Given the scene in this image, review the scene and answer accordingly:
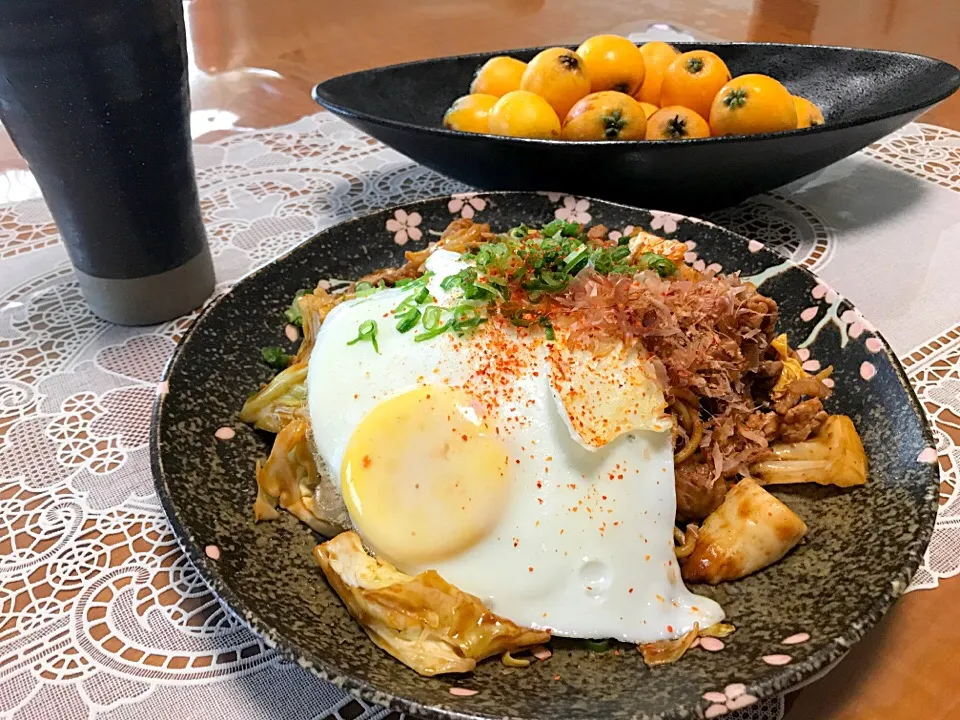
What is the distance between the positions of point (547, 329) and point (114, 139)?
1167 millimetres

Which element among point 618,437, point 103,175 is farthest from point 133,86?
point 618,437

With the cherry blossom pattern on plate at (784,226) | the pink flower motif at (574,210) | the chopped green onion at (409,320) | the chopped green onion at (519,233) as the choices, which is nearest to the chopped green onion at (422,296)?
the chopped green onion at (409,320)

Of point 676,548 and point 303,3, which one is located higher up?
point 303,3

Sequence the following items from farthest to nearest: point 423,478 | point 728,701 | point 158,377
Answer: point 158,377
point 423,478
point 728,701

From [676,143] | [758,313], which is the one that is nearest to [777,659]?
[758,313]

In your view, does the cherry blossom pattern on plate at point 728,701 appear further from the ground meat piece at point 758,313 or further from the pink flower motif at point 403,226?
the pink flower motif at point 403,226

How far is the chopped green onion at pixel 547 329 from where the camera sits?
150cm

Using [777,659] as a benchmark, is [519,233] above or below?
above

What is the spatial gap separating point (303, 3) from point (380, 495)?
4078 mm

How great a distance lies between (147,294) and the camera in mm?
2080

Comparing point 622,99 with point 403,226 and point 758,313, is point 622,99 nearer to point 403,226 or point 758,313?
point 403,226

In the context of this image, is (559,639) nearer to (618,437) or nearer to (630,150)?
(618,437)

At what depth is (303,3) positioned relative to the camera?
4.50m

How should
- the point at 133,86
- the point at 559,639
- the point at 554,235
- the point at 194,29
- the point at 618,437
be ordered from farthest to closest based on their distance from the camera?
the point at 194,29 < the point at 554,235 < the point at 133,86 < the point at 618,437 < the point at 559,639
